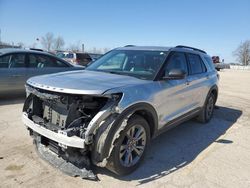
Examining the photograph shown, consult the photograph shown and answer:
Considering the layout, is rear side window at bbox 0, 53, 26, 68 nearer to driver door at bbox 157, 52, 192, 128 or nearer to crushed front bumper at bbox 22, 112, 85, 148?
crushed front bumper at bbox 22, 112, 85, 148

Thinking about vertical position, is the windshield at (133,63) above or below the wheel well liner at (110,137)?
above

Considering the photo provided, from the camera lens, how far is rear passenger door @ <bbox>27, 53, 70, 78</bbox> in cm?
797

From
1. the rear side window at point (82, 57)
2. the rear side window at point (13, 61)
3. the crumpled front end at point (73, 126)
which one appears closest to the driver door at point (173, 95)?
the crumpled front end at point (73, 126)

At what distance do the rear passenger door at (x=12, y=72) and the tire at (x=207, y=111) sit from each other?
17.9ft

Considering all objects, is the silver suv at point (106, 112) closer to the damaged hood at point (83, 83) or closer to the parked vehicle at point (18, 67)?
the damaged hood at point (83, 83)

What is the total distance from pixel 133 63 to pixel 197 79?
1680 millimetres

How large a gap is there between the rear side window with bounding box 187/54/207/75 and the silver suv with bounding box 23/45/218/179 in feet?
2.52

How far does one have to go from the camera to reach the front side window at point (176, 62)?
14.2 feet

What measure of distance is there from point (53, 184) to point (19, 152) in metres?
1.20

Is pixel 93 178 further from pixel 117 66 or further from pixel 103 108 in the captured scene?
pixel 117 66

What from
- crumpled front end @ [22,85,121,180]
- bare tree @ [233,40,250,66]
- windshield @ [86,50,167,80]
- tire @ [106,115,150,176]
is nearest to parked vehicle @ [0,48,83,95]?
windshield @ [86,50,167,80]

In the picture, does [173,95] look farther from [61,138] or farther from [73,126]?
[61,138]

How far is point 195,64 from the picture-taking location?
5.58 metres

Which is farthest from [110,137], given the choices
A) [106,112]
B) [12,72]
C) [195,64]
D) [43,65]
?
[43,65]
